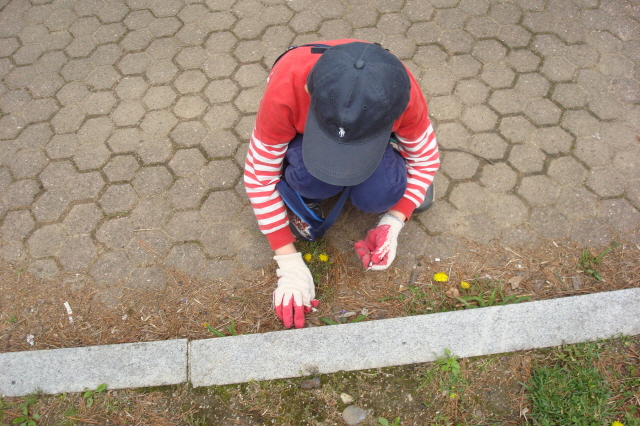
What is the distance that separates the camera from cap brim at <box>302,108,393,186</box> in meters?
1.61

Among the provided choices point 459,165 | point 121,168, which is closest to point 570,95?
point 459,165

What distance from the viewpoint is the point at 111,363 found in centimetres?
202

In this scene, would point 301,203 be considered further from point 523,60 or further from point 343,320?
point 523,60

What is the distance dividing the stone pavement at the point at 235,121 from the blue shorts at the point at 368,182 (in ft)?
1.11

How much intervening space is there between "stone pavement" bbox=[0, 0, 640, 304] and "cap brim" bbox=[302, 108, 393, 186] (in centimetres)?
79

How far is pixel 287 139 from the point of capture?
6.18 ft

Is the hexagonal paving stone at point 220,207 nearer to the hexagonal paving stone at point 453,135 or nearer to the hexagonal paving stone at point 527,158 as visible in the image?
the hexagonal paving stone at point 453,135

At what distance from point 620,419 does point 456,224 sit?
1052mm

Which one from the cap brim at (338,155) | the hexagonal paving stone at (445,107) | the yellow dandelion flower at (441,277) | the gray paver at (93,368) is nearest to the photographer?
the cap brim at (338,155)

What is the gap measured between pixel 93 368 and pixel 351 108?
1.54m

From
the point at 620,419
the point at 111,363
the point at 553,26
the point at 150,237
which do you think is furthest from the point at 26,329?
the point at 553,26

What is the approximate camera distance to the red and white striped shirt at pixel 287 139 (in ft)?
5.62

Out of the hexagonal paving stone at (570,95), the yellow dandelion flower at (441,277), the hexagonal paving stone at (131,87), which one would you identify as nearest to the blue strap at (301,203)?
the yellow dandelion flower at (441,277)

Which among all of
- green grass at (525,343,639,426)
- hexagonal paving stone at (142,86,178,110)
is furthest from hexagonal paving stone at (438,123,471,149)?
hexagonal paving stone at (142,86,178,110)
